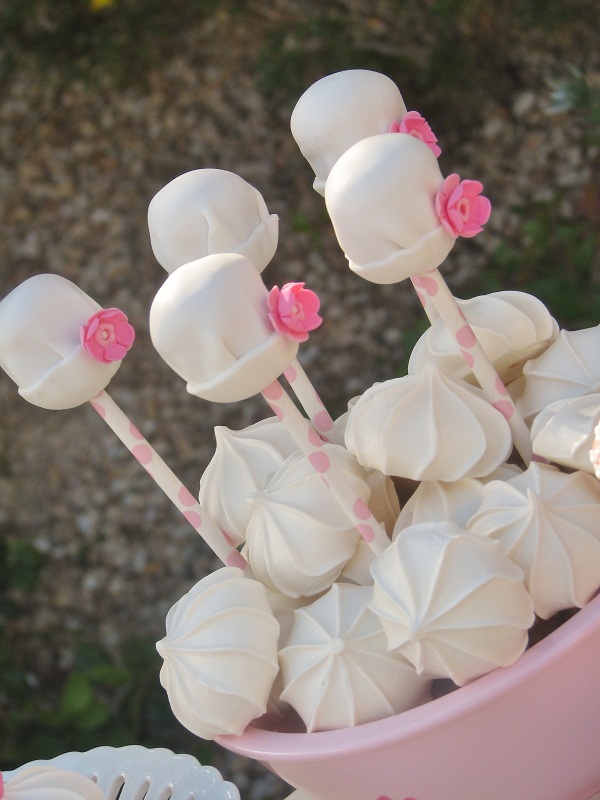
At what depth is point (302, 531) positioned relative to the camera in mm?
658

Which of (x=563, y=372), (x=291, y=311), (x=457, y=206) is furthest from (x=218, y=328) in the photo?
(x=563, y=372)

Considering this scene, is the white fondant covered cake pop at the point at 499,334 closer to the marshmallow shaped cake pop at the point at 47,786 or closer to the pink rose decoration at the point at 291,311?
the pink rose decoration at the point at 291,311

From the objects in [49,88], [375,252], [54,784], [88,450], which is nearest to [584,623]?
[375,252]

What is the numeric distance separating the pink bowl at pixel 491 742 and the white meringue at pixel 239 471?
20cm

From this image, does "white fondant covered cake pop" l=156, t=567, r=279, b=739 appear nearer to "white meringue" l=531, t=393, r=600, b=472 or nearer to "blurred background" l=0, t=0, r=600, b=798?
"white meringue" l=531, t=393, r=600, b=472

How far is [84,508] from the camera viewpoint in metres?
2.22

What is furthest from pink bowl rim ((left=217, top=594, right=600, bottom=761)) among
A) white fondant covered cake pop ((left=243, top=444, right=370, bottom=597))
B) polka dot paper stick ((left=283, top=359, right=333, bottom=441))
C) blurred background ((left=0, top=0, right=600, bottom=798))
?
blurred background ((left=0, top=0, right=600, bottom=798))

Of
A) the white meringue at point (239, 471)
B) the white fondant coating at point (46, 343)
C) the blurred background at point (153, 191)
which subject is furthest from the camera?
the blurred background at point (153, 191)

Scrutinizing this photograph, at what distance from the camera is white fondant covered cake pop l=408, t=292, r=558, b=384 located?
697mm

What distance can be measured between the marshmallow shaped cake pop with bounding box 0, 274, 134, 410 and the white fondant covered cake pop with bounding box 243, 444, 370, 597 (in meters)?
0.14

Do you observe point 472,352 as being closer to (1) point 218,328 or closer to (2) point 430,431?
(2) point 430,431

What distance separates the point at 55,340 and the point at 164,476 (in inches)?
5.1

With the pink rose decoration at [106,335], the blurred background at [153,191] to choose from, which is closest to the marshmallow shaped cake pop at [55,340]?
the pink rose decoration at [106,335]

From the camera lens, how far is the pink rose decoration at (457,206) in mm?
545
